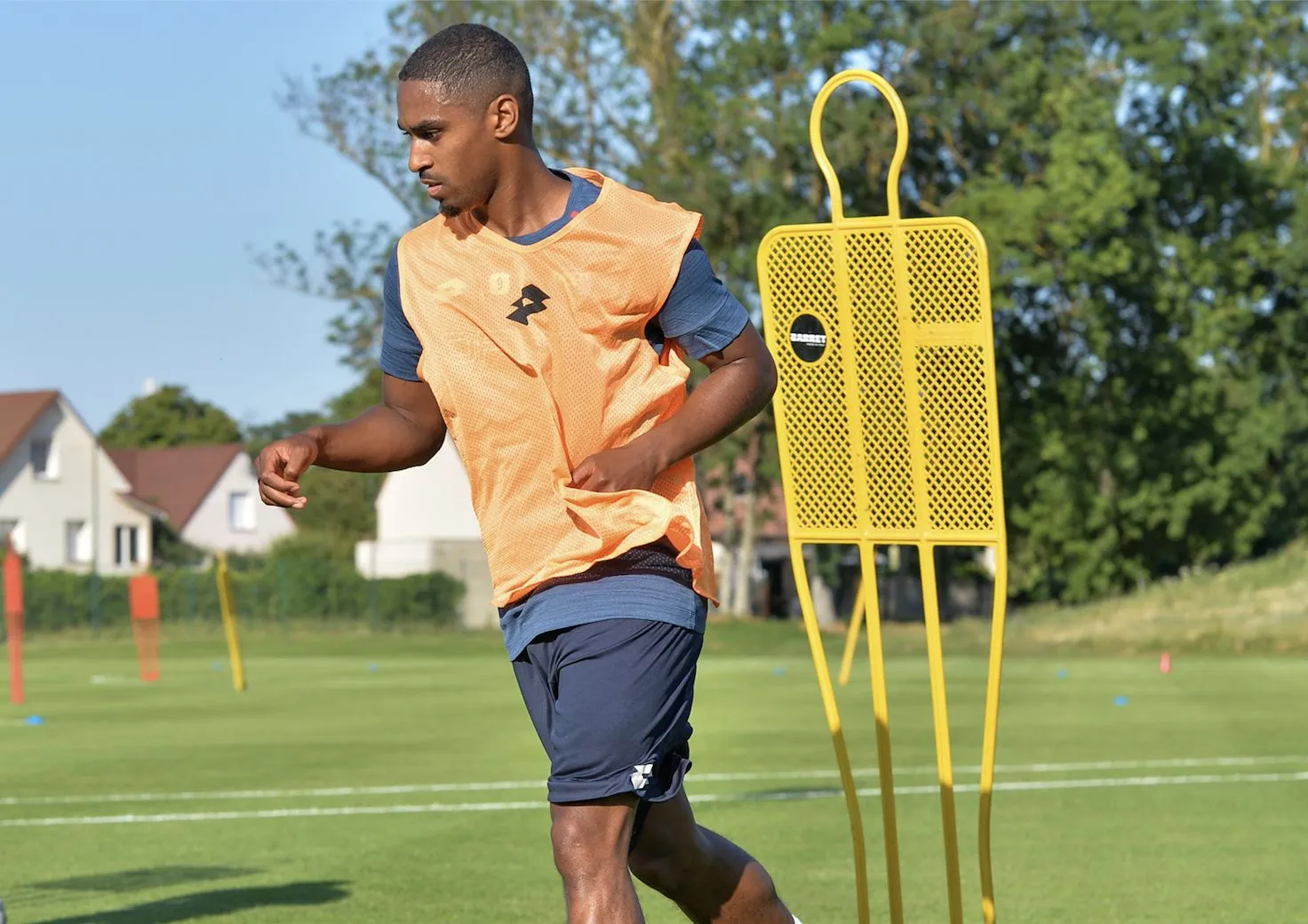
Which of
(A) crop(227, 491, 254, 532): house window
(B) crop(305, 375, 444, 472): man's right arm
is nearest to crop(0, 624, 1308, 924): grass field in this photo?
(B) crop(305, 375, 444, 472): man's right arm

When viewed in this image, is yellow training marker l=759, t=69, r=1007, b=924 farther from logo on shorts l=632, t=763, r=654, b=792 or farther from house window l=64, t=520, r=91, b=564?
house window l=64, t=520, r=91, b=564

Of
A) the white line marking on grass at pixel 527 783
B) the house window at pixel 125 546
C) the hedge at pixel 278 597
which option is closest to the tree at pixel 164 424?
the house window at pixel 125 546

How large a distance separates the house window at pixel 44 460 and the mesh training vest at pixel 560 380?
75.0m

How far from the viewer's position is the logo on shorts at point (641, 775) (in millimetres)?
4223

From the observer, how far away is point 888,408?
584cm

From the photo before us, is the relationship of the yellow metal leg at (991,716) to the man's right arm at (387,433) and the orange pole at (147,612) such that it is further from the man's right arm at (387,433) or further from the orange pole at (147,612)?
the orange pole at (147,612)

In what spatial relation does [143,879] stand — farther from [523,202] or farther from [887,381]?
[523,202]

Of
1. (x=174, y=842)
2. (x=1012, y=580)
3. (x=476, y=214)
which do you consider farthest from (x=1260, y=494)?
(x=476, y=214)

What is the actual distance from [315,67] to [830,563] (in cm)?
1906

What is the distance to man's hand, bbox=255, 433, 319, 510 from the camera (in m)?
4.49

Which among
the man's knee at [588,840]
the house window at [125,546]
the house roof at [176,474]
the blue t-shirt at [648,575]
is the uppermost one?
the house roof at [176,474]

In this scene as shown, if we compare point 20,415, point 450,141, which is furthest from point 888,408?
point 20,415

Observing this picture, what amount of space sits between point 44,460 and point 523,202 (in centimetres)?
7568

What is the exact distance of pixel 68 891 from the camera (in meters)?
8.29
